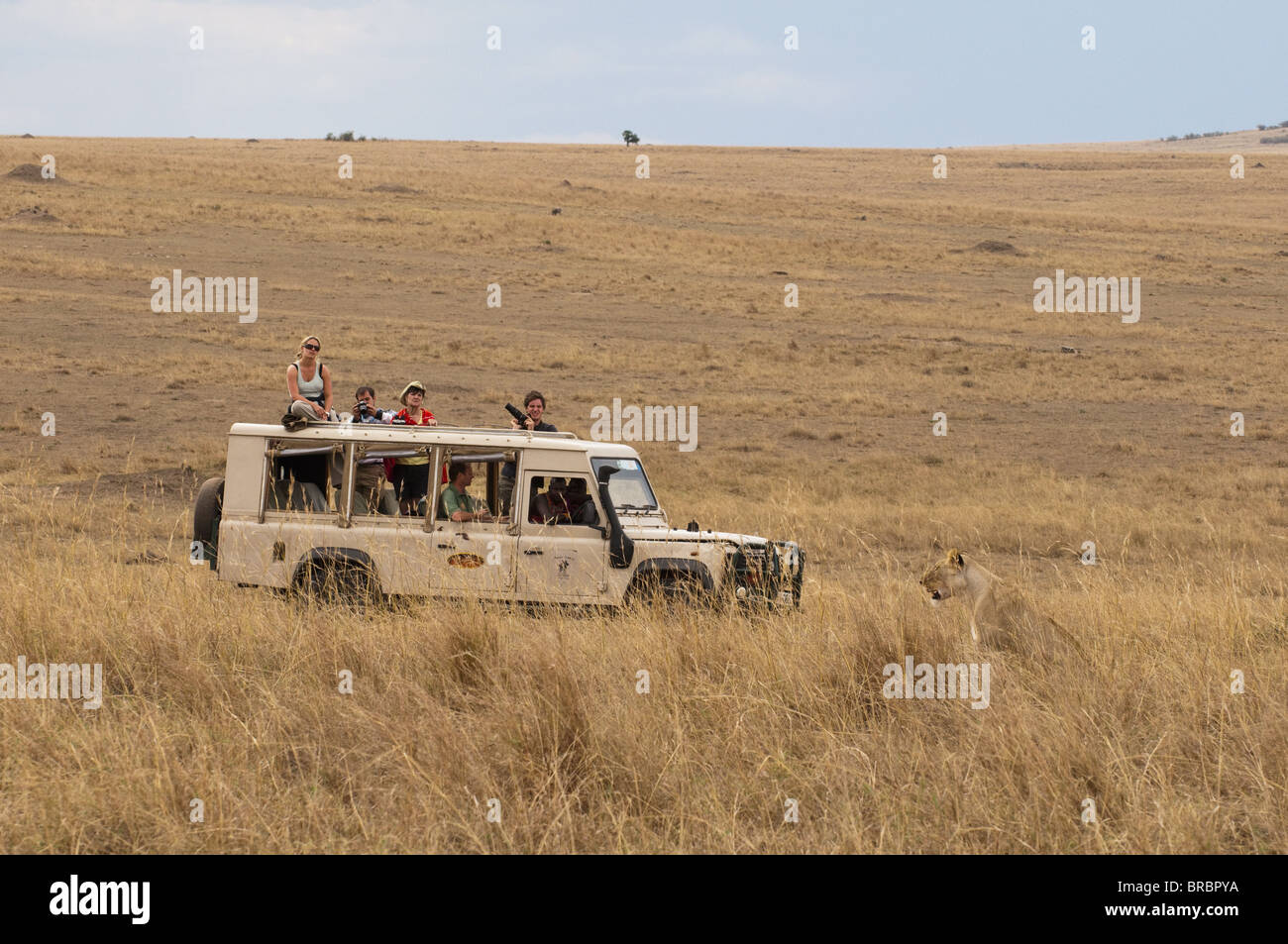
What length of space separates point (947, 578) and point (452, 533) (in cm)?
340

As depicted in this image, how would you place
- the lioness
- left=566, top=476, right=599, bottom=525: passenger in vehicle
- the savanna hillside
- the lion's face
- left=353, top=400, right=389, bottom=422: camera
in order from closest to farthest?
1. the savanna hillside
2. the lioness
3. the lion's face
4. left=566, top=476, right=599, bottom=525: passenger in vehicle
5. left=353, top=400, right=389, bottom=422: camera

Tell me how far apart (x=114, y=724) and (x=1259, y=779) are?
4437 mm

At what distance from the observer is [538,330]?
1286 inches

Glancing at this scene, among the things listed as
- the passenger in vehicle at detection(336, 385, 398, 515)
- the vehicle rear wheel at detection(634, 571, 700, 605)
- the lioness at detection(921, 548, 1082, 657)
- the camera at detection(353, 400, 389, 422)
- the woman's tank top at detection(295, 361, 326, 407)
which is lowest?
the vehicle rear wheel at detection(634, 571, 700, 605)

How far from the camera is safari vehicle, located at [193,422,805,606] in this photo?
8562 mm

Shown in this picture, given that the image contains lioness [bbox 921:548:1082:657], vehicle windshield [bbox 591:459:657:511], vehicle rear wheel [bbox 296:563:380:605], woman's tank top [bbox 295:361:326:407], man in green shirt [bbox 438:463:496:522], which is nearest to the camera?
lioness [bbox 921:548:1082:657]

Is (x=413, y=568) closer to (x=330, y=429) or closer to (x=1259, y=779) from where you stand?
(x=330, y=429)

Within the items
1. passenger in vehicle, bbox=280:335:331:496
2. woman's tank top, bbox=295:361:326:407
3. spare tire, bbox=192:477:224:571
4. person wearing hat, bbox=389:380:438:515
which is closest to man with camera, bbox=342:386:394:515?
person wearing hat, bbox=389:380:438:515

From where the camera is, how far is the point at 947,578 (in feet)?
24.4

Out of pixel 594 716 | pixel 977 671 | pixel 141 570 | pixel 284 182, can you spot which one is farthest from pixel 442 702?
pixel 284 182

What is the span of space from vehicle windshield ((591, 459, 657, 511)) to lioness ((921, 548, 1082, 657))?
2.58 metres

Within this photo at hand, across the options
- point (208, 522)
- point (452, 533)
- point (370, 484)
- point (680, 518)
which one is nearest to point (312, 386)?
point (208, 522)

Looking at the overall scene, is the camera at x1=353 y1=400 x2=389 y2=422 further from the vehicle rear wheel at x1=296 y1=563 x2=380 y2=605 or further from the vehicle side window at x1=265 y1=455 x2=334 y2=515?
the vehicle rear wheel at x1=296 y1=563 x2=380 y2=605

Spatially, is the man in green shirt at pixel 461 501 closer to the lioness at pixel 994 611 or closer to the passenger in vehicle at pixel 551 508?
the passenger in vehicle at pixel 551 508
